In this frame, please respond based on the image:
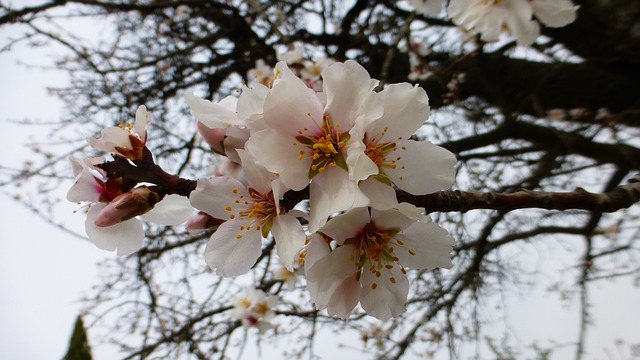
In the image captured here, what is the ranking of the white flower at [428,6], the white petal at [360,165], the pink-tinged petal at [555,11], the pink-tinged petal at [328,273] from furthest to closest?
the white flower at [428,6]
the pink-tinged petal at [555,11]
the pink-tinged petal at [328,273]
the white petal at [360,165]

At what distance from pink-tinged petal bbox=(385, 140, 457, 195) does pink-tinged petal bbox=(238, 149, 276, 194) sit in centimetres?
22

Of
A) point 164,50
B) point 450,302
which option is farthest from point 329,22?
point 450,302

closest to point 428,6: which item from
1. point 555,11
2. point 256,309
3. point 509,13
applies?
point 509,13

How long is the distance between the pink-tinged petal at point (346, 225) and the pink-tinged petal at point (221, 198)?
0.19 metres

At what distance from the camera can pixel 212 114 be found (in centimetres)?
83

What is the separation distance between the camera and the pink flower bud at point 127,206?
0.79 m

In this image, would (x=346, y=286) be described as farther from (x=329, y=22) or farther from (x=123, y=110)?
(x=329, y=22)

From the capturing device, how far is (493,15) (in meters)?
1.63

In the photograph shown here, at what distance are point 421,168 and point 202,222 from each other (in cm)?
44

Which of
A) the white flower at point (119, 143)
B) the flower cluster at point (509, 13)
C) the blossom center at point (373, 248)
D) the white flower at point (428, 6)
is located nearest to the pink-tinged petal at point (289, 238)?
the blossom center at point (373, 248)

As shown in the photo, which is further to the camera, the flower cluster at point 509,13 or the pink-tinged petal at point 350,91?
the flower cluster at point 509,13

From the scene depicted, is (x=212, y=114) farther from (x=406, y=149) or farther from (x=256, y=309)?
(x=256, y=309)

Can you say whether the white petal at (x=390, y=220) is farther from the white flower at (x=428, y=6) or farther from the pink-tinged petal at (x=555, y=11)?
the white flower at (x=428, y=6)

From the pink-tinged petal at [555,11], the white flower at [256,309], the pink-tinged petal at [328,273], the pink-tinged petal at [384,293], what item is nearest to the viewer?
the pink-tinged petal at [328,273]
